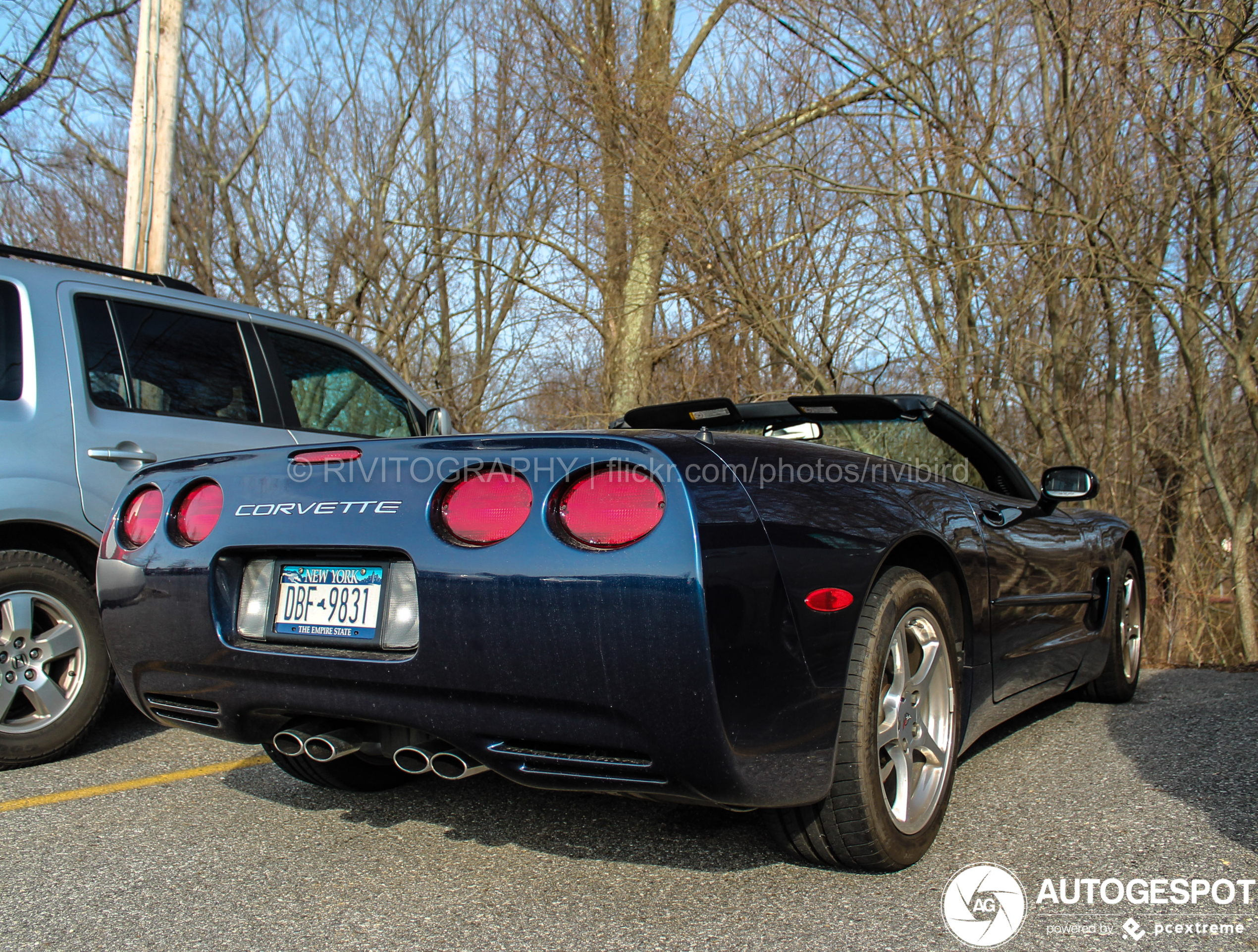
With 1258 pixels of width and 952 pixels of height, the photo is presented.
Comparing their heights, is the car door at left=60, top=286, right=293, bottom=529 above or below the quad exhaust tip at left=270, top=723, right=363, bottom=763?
above

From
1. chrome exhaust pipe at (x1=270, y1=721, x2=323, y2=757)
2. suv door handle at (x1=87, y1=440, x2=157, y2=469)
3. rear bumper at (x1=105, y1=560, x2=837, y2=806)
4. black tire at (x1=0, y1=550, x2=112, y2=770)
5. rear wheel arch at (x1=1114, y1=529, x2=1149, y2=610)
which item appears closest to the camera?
rear bumper at (x1=105, y1=560, x2=837, y2=806)

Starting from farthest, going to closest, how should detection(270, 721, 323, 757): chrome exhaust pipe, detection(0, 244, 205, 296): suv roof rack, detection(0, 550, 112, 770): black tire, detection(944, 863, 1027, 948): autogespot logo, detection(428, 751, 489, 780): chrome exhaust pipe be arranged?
detection(0, 244, 205, 296): suv roof rack
detection(0, 550, 112, 770): black tire
detection(270, 721, 323, 757): chrome exhaust pipe
detection(428, 751, 489, 780): chrome exhaust pipe
detection(944, 863, 1027, 948): autogespot logo

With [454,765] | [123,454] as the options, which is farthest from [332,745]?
[123,454]

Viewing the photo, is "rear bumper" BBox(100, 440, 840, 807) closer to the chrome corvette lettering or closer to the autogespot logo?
the chrome corvette lettering

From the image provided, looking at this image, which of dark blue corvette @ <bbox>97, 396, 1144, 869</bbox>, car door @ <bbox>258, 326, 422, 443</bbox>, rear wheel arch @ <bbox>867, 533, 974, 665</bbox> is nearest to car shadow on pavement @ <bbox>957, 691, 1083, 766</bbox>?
rear wheel arch @ <bbox>867, 533, 974, 665</bbox>

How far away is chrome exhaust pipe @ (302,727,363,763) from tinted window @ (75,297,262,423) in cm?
223

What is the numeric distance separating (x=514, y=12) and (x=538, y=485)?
9766mm

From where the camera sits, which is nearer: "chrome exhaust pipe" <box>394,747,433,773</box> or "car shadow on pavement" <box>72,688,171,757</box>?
"chrome exhaust pipe" <box>394,747,433,773</box>

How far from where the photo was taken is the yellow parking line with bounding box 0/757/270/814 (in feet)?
9.80

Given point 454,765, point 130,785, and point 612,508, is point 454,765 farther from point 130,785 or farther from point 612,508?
point 130,785

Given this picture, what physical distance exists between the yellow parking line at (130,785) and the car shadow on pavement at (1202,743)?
3.04 meters

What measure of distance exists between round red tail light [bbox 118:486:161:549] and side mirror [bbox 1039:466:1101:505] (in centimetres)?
300

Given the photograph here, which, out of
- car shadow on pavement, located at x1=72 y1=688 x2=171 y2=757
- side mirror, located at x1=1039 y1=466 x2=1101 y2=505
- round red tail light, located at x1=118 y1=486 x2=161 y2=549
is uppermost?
side mirror, located at x1=1039 y1=466 x2=1101 y2=505

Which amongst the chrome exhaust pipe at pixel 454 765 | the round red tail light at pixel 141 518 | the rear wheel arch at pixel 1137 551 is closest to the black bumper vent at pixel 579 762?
the chrome exhaust pipe at pixel 454 765
